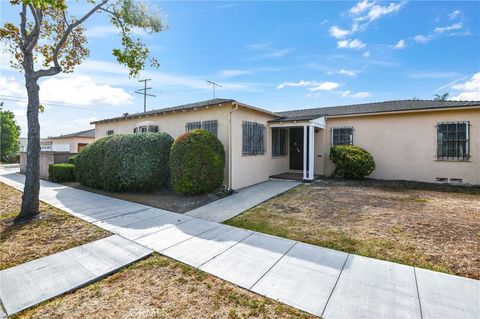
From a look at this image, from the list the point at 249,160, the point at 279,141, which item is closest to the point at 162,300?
the point at 249,160

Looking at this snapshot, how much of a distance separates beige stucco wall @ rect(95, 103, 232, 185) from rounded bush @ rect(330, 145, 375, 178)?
5488 mm

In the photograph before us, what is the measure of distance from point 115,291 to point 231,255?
169 cm

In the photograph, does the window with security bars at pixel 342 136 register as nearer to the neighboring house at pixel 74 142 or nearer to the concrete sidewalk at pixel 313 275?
the concrete sidewalk at pixel 313 275

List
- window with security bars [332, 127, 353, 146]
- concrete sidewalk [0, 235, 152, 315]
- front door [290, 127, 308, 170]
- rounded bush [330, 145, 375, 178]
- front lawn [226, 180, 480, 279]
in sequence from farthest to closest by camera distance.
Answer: front door [290, 127, 308, 170], window with security bars [332, 127, 353, 146], rounded bush [330, 145, 375, 178], front lawn [226, 180, 480, 279], concrete sidewalk [0, 235, 152, 315]

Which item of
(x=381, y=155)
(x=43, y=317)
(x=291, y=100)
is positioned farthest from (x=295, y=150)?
(x=43, y=317)

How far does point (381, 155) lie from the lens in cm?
1090

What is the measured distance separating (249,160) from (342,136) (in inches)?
212

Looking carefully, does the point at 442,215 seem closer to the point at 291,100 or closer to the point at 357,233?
the point at 357,233

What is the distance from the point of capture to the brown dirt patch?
682 cm

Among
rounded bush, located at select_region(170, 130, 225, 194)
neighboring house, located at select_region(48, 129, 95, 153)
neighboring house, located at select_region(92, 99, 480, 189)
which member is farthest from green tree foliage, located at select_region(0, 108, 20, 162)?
rounded bush, located at select_region(170, 130, 225, 194)

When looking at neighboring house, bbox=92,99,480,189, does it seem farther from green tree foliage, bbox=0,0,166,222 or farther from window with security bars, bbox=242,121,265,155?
green tree foliage, bbox=0,0,166,222

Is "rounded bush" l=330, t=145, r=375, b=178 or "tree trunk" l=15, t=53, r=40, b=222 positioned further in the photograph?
"rounded bush" l=330, t=145, r=375, b=178

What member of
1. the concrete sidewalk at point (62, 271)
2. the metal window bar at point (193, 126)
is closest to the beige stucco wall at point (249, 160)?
the metal window bar at point (193, 126)

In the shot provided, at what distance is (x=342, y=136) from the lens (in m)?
11.7
